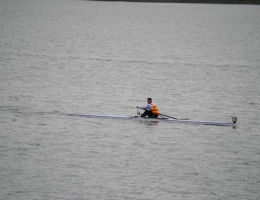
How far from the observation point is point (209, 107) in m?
36.0

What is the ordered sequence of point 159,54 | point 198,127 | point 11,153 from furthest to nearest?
1. point 159,54
2. point 198,127
3. point 11,153

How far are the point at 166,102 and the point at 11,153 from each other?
1652cm

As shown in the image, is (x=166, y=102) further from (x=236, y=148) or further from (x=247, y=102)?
(x=236, y=148)

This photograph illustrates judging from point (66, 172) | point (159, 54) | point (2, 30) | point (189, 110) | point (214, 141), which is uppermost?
point (2, 30)

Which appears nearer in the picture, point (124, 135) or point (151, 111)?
point (124, 135)

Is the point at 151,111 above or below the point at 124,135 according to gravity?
above

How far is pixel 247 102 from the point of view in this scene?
38.1m

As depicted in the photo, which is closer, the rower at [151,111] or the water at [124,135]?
the water at [124,135]

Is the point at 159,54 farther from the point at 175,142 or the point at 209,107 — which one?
the point at 175,142

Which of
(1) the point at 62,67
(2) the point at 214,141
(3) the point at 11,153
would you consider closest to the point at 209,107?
(2) the point at 214,141

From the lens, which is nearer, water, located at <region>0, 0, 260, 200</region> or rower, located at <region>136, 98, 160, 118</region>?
water, located at <region>0, 0, 260, 200</region>

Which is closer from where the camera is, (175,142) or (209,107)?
(175,142)

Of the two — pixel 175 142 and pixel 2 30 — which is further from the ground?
pixel 2 30

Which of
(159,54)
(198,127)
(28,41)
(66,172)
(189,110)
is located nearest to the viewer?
(66,172)
